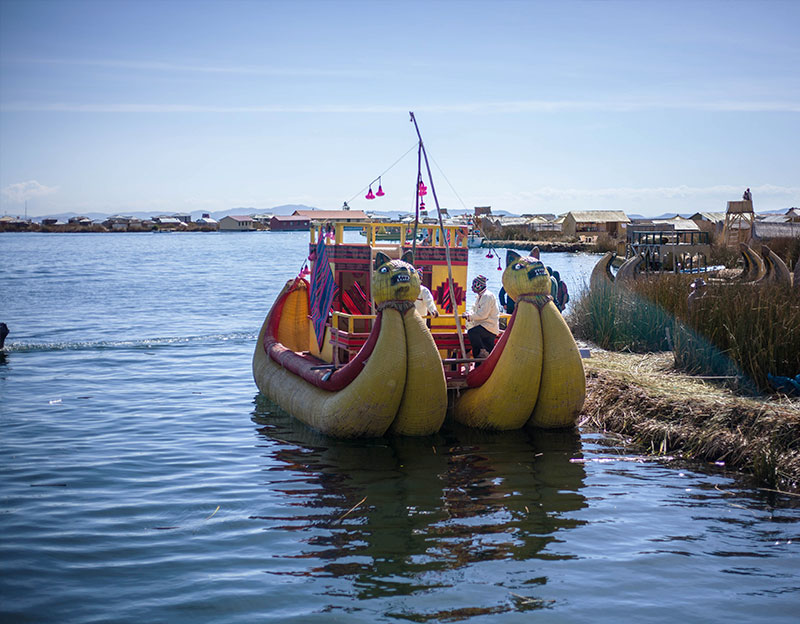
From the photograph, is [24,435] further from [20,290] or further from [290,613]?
[20,290]

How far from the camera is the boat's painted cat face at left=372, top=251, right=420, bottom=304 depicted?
9820 mm

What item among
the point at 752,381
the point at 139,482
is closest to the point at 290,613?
the point at 139,482

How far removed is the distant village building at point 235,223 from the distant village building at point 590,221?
10976cm

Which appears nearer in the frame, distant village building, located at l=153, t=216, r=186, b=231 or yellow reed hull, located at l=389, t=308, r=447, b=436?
yellow reed hull, located at l=389, t=308, r=447, b=436

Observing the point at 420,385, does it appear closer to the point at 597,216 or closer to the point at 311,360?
the point at 311,360

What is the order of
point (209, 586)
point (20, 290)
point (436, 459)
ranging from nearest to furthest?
point (209, 586), point (436, 459), point (20, 290)

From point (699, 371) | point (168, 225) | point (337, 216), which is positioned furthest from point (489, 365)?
point (168, 225)

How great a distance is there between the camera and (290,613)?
6.05 metres

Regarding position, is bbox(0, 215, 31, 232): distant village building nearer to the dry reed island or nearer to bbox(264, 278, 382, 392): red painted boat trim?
bbox(264, 278, 382, 392): red painted boat trim

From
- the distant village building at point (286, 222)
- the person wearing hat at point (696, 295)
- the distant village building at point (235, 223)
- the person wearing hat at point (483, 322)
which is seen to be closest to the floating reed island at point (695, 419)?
the person wearing hat at point (696, 295)

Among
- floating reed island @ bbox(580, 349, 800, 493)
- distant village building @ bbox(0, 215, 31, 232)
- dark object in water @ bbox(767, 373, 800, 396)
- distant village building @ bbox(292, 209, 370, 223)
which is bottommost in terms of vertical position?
floating reed island @ bbox(580, 349, 800, 493)

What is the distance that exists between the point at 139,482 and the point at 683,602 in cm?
617

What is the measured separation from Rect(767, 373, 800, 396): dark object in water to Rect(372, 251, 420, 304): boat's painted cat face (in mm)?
4633

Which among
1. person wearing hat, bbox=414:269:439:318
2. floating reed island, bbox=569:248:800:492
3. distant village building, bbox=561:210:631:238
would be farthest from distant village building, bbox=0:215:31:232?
person wearing hat, bbox=414:269:439:318
